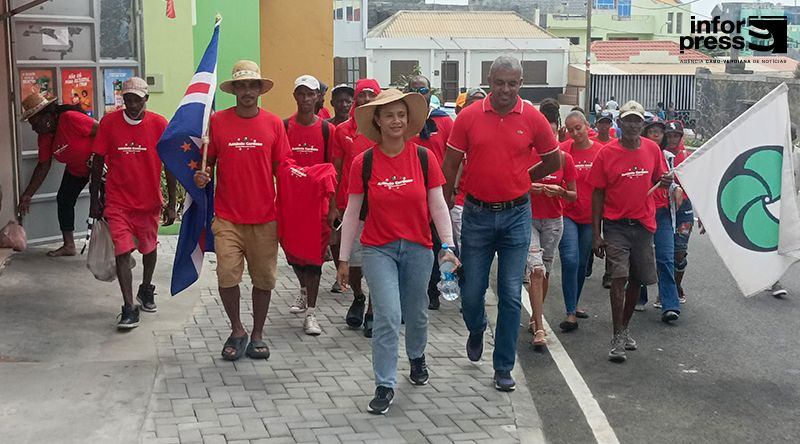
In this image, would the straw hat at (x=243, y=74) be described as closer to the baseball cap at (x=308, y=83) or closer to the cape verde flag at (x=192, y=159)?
the cape verde flag at (x=192, y=159)

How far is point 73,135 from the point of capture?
9.99 metres

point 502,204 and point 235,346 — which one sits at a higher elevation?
point 502,204

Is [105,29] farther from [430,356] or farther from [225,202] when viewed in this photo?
[430,356]

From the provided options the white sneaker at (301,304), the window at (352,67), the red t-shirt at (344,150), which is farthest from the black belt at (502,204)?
the window at (352,67)

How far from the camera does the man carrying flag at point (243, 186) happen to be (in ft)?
23.7

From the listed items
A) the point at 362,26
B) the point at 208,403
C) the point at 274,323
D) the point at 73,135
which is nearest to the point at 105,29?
the point at 73,135

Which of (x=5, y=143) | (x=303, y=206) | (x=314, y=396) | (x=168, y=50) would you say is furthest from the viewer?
(x=168, y=50)

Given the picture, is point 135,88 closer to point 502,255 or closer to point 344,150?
point 344,150

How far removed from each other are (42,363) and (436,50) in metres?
60.6

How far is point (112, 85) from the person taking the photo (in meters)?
11.7

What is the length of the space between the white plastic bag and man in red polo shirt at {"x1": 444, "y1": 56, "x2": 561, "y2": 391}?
3037mm

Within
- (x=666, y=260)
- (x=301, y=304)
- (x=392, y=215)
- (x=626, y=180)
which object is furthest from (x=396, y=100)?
(x=666, y=260)

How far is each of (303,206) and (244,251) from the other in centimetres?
61

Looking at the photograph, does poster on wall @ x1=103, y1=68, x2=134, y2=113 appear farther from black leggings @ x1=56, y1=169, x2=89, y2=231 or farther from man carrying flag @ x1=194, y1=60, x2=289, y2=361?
man carrying flag @ x1=194, y1=60, x2=289, y2=361
